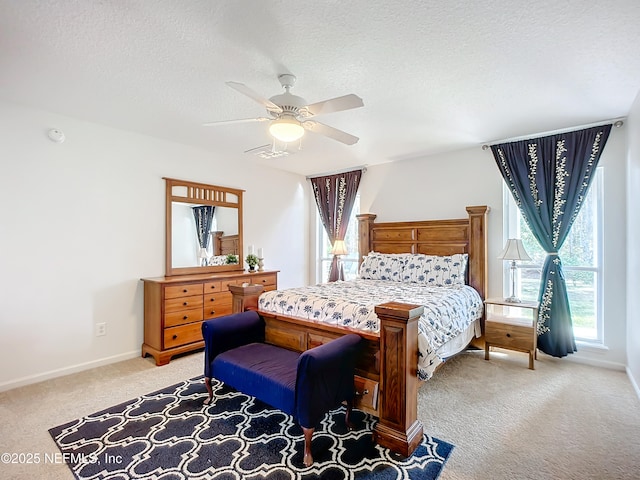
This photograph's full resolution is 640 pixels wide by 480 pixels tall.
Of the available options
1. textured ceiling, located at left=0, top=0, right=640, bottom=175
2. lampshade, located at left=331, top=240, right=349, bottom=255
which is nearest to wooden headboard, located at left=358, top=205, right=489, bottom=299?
lampshade, located at left=331, top=240, right=349, bottom=255

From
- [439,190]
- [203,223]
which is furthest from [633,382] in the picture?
[203,223]

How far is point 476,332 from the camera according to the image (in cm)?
376

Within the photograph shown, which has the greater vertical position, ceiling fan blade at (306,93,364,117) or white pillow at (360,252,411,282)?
ceiling fan blade at (306,93,364,117)

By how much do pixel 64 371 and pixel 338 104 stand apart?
12.1ft

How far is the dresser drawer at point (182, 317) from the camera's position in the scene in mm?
3479

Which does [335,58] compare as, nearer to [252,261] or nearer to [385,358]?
[385,358]

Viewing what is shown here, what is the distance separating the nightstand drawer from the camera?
328 centimetres

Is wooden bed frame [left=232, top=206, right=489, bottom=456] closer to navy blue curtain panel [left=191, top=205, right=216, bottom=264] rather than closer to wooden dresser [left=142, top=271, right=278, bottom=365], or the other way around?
wooden dresser [left=142, top=271, right=278, bottom=365]

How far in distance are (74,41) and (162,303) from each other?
2.46 meters

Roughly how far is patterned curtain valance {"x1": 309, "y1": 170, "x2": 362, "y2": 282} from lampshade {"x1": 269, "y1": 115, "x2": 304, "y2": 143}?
306 cm

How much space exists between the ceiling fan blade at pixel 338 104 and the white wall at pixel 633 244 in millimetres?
2587

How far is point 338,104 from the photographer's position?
2109mm

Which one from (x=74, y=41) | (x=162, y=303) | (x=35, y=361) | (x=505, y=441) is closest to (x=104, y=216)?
(x=162, y=303)

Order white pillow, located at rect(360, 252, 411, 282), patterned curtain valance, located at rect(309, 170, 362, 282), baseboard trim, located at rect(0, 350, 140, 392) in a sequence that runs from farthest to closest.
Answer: patterned curtain valance, located at rect(309, 170, 362, 282) < white pillow, located at rect(360, 252, 411, 282) < baseboard trim, located at rect(0, 350, 140, 392)
